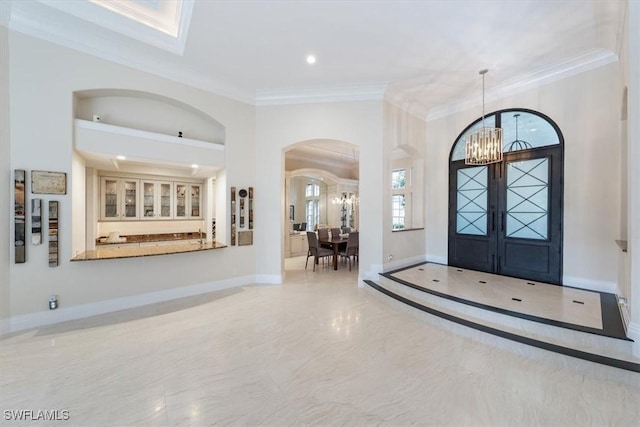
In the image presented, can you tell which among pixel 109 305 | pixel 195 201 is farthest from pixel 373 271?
pixel 195 201

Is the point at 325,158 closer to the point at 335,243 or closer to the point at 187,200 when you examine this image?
the point at 335,243

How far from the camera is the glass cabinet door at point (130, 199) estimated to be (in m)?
5.49

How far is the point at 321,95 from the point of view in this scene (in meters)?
5.03

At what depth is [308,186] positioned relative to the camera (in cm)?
1070

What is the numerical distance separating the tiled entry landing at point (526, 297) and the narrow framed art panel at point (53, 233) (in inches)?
196

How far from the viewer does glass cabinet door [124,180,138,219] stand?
5492 millimetres

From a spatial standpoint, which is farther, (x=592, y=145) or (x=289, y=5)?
(x=592, y=145)

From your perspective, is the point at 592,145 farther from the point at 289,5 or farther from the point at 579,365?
the point at 289,5

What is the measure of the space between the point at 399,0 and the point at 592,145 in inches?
147

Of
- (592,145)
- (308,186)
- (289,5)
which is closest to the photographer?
(289,5)

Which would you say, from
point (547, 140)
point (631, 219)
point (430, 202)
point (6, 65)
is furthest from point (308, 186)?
point (631, 219)

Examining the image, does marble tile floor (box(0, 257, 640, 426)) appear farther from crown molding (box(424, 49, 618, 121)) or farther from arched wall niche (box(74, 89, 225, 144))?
crown molding (box(424, 49, 618, 121))

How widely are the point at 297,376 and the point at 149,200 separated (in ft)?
17.4

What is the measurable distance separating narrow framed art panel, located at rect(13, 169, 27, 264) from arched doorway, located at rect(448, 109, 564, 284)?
7.10 metres
